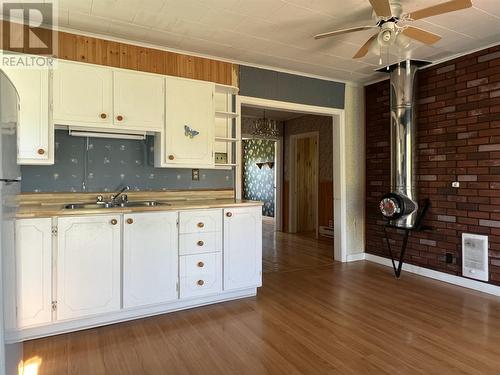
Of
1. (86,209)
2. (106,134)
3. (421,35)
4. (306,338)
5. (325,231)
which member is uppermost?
(421,35)

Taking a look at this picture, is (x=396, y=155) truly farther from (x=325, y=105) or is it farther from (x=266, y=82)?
(x=266, y=82)

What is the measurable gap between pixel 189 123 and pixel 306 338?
82.9 inches

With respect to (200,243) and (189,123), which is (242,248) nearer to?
(200,243)

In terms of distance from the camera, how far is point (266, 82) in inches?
153

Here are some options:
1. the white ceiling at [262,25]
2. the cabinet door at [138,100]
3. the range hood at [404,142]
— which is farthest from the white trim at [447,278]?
the cabinet door at [138,100]

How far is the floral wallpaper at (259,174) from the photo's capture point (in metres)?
8.70

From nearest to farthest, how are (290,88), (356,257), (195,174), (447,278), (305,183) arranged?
1. (195,174)
2. (447,278)
3. (290,88)
4. (356,257)
5. (305,183)

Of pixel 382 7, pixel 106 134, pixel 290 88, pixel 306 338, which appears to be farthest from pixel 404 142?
pixel 106 134

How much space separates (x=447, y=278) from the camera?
12.0 ft

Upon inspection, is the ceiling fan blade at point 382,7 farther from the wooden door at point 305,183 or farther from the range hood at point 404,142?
the wooden door at point 305,183

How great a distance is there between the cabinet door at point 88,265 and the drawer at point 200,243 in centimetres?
53

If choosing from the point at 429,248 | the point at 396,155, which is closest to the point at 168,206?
the point at 396,155

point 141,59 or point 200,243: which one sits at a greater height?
point 141,59

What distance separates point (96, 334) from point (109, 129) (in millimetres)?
1662
